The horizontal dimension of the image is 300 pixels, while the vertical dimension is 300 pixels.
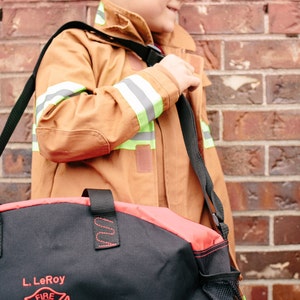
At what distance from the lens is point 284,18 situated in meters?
1.44

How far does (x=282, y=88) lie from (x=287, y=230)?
0.35 meters

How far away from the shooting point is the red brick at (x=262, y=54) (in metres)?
1.44

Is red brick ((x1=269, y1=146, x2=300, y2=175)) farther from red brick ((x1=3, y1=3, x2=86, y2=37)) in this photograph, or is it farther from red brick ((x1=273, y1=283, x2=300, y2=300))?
red brick ((x1=3, y1=3, x2=86, y2=37))

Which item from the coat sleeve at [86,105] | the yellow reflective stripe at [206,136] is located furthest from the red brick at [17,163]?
the yellow reflective stripe at [206,136]

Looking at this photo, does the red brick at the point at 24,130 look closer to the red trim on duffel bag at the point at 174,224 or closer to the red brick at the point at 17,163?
the red brick at the point at 17,163

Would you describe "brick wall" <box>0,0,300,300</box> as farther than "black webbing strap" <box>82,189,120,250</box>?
Yes

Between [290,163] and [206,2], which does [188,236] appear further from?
[206,2]

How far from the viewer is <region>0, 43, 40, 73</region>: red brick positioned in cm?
143

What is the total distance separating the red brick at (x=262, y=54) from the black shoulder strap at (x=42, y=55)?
284 mm

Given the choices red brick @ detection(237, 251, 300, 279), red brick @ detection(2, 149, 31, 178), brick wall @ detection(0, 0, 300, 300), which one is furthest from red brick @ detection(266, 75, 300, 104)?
red brick @ detection(2, 149, 31, 178)

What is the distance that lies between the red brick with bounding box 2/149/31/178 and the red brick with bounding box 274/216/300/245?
24.3 inches

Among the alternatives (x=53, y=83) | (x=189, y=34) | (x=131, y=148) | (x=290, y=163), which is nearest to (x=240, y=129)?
(x=290, y=163)

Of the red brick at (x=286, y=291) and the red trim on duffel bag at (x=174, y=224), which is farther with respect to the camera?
the red brick at (x=286, y=291)

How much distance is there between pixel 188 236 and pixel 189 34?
62 cm
